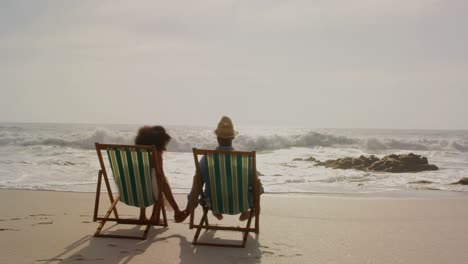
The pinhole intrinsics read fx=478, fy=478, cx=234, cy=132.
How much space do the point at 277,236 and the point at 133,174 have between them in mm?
1594

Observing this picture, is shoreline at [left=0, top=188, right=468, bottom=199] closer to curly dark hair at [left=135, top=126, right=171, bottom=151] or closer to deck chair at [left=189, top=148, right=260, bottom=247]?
curly dark hair at [left=135, top=126, right=171, bottom=151]

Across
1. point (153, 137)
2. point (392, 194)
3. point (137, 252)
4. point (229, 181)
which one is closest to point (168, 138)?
point (153, 137)

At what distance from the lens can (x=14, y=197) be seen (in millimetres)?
7039

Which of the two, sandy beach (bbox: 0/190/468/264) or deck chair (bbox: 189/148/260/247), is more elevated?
deck chair (bbox: 189/148/260/247)

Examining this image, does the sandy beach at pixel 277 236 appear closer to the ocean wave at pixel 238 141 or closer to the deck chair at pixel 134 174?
the deck chair at pixel 134 174

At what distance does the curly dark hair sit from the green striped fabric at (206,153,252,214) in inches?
28.6

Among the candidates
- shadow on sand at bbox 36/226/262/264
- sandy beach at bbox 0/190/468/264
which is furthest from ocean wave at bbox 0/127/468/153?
shadow on sand at bbox 36/226/262/264

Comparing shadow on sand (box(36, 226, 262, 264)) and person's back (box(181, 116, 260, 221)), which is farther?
person's back (box(181, 116, 260, 221))

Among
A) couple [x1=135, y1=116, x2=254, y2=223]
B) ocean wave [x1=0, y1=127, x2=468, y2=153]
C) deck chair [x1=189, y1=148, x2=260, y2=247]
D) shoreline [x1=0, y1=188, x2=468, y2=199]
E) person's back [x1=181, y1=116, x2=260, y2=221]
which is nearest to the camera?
deck chair [x1=189, y1=148, x2=260, y2=247]

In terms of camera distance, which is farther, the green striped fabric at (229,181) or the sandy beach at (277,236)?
the green striped fabric at (229,181)

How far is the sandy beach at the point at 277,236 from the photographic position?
13.5 ft

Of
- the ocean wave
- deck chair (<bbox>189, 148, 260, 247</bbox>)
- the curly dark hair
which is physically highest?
the curly dark hair

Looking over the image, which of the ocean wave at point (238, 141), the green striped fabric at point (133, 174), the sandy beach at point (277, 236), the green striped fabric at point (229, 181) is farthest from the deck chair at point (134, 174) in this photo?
the ocean wave at point (238, 141)

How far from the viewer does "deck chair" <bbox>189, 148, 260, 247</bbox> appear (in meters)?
4.42
